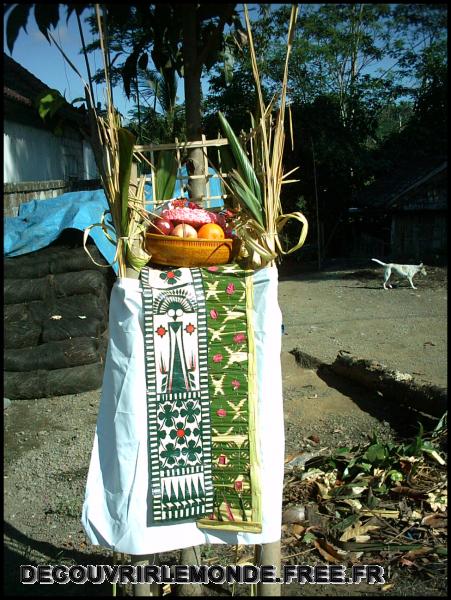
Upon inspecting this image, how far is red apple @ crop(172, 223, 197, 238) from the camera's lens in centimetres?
253

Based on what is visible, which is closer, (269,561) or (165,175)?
(269,561)

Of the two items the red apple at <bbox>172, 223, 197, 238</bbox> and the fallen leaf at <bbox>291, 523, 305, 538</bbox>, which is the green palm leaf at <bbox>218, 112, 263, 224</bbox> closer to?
the red apple at <bbox>172, 223, 197, 238</bbox>

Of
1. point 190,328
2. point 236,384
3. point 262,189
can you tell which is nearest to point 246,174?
point 262,189

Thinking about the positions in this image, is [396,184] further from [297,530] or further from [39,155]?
[297,530]

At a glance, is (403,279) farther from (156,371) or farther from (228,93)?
(156,371)

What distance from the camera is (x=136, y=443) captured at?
2.43 metres

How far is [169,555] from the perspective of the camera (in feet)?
10.8

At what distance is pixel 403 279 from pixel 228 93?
746 cm

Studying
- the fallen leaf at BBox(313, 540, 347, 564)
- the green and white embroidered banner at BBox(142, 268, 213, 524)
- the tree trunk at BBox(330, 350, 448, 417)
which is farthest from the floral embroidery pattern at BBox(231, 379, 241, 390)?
the tree trunk at BBox(330, 350, 448, 417)

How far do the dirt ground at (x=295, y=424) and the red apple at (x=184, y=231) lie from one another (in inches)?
68.9

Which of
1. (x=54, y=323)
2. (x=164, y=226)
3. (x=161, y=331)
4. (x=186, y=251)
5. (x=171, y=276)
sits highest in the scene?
(x=164, y=226)

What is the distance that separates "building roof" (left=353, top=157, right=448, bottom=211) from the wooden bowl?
16.2m

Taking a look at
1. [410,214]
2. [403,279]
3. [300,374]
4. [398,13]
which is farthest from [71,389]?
[398,13]

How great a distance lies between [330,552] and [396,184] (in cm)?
1694
